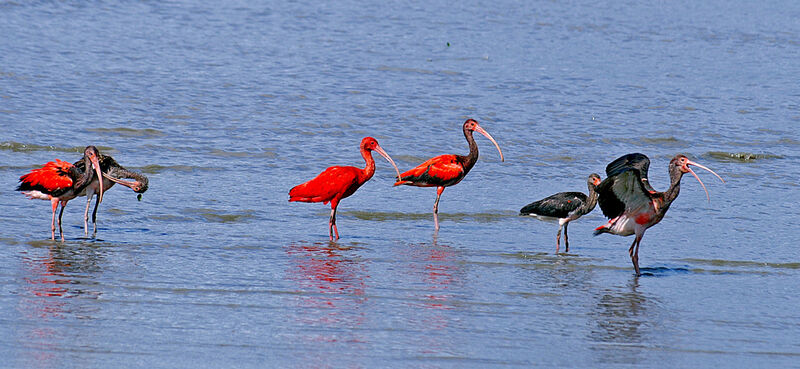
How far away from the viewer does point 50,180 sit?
1070cm

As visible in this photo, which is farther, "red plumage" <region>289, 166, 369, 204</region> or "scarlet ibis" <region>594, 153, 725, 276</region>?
"red plumage" <region>289, 166, 369, 204</region>

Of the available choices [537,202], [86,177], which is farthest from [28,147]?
[537,202]

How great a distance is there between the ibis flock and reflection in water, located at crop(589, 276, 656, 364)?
82 centimetres

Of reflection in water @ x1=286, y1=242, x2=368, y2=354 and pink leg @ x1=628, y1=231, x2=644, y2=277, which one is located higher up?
pink leg @ x1=628, y1=231, x2=644, y2=277

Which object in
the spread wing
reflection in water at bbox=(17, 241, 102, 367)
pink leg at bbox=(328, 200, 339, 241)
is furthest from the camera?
pink leg at bbox=(328, 200, 339, 241)

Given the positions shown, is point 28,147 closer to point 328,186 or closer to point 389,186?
point 389,186

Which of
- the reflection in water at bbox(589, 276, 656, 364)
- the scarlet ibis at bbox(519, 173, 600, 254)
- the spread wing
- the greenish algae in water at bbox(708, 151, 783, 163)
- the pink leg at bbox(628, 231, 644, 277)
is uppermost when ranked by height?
the greenish algae in water at bbox(708, 151, 783, 163)

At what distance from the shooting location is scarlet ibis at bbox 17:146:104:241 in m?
10.7

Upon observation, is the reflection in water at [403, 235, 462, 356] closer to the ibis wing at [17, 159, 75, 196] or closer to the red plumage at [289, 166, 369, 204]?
the red plumage at [289, 166, 369, 204]

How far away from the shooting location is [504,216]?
12156 millimetres

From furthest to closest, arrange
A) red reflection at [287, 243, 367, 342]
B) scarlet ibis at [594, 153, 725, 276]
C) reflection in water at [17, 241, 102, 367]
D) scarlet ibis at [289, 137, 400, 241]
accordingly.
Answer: scarlet ibis at [289, 137, 400, 241], scarlet ibis at [594, 153, 725, 276], red reflection at [287, 243, 367, 342], reflection in water at [17, 241, 102, 367]

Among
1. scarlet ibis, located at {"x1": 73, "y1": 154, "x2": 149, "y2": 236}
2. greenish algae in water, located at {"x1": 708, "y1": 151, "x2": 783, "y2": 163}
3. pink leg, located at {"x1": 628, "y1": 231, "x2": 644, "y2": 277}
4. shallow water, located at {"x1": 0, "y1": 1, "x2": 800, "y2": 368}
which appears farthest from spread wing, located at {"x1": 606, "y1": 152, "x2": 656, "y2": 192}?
greenish algae in water, located at {"x1": 708, "y1": 151, "x2": 783, "y2": 163}

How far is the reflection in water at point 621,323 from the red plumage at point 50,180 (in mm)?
5360

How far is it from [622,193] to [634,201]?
0.19m
